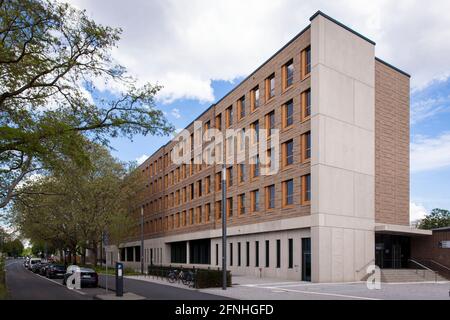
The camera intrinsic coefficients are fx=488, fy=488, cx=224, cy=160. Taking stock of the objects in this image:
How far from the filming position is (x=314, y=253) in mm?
33344

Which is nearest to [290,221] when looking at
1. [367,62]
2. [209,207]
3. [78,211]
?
[367,62]

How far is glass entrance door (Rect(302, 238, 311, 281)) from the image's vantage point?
113ft

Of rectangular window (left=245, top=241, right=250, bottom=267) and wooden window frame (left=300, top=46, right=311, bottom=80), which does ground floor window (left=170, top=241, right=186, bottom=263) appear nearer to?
rectangular window (left=245, top=241, right=250, bottom=267)

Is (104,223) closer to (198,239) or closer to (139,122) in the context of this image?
(198,239)

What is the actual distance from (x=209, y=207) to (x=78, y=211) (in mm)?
14373

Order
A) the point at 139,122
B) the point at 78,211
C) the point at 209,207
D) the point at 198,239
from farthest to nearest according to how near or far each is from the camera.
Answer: the point at 198,239 → the point at 209,207 → the point at 78,211 → the point at 139,122

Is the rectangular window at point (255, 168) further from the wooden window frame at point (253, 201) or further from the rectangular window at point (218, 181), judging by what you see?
the rectangular window at point (218, 181)

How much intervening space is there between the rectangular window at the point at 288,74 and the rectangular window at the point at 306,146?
4695mm

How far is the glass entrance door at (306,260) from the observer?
34562 millimetres

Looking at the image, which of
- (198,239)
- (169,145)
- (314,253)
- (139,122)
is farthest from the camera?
(169,145)

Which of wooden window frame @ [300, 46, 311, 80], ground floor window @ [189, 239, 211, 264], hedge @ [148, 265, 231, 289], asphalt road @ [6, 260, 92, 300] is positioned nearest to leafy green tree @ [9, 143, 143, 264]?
ground floor window @ [189, 239, 211, 264]

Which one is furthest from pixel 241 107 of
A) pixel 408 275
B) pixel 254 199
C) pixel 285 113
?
pixel 408 275

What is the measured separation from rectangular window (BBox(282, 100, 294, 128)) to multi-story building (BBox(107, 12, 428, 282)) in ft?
0.29

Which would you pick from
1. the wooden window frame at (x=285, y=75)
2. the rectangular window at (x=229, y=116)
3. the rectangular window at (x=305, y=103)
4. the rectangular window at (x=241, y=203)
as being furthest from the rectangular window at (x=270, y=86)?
the rectangular window at (x=241, y=203)
